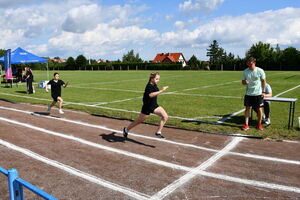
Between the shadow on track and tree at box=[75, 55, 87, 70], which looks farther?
tree at box=[75, 55, 87, 70]

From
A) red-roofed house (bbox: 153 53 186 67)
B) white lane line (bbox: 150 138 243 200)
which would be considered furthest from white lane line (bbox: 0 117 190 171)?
red-roofed house (bbox: 153 53 186 67)

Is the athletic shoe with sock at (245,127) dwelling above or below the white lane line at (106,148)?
above

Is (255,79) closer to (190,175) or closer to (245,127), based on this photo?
(245,127)

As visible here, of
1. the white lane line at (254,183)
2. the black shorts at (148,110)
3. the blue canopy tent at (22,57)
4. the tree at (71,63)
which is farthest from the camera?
the tree at (71,63)

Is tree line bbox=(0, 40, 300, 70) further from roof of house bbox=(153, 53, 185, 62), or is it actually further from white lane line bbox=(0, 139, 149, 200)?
white lane line bbox=(0, 139, 149, 200)

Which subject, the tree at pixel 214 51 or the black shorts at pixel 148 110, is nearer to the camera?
the black shorts at pixel 148 110

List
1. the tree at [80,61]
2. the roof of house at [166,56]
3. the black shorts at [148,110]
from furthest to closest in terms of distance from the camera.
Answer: the roof of house at [166,56] → the tree at [80,61] → the black shorts at [148,110]

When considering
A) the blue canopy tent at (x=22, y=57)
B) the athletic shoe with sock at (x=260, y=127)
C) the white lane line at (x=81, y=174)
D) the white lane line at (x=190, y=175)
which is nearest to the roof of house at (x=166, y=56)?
the blue canopy tent at (x=22, y=57)

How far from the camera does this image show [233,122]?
27.9 ft

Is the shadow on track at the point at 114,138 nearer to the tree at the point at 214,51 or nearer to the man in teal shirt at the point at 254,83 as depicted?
the man in teal shirt at the point at 254,83

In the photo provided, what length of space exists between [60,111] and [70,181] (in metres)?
6.33

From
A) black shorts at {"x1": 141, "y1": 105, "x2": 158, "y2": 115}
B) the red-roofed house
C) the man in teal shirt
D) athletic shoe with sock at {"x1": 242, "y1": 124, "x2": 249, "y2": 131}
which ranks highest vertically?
the red-roofed house

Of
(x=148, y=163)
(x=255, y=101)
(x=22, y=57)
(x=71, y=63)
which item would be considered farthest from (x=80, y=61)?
Result: (x=148, y=163)

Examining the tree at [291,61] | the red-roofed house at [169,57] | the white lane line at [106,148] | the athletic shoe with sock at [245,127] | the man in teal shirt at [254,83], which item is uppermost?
the red-roofed house at [169,57]
